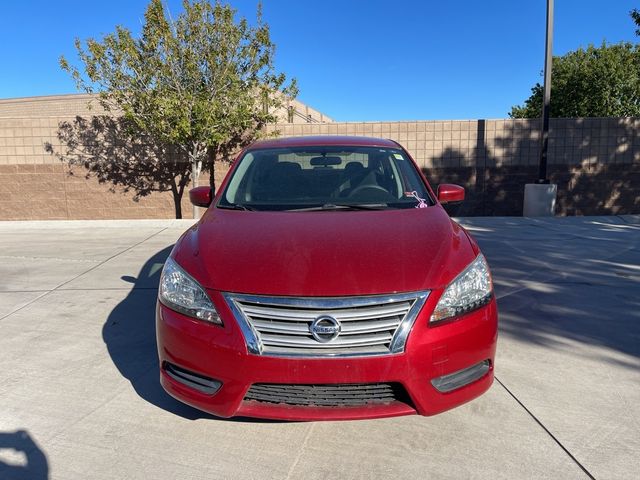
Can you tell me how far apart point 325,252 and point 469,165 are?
1051 centimetres

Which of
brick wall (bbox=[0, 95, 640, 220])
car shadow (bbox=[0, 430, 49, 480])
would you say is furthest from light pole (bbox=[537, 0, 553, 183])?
car shadow (bbox=[0, 430, 49, 480])

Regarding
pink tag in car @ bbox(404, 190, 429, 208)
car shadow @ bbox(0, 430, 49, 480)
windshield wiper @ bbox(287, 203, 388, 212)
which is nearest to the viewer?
car shadow @ bbox(0, 430, 49, 480)

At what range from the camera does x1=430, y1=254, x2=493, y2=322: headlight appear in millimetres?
2426

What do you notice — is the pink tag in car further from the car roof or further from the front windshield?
the car roof

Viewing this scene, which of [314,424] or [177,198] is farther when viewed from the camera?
[177,198]

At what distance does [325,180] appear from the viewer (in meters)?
3.87

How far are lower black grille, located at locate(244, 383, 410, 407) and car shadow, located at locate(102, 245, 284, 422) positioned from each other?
59 cm

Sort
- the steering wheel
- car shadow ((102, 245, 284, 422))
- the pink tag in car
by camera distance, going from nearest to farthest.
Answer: car shadow ((102, 245, 284, 422)), the pink tag in car, the steering wheel

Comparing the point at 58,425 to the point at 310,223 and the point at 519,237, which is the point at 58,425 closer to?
the point at 310,223

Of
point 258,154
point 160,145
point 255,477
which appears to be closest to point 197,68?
point 160,145

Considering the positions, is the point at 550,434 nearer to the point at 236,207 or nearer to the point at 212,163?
the point at 236,207

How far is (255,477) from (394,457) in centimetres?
71

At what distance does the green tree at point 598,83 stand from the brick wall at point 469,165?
12.1m

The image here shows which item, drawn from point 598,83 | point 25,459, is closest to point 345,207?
point 25,459
